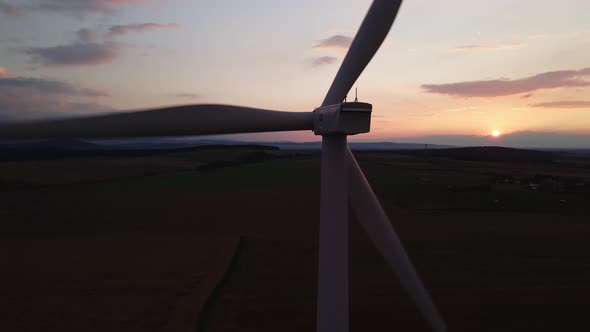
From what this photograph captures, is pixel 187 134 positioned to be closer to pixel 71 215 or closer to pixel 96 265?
pixel 96 265

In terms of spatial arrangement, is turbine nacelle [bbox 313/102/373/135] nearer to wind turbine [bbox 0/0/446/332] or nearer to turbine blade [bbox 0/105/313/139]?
wind turbine [bbox 0/0/446/332]

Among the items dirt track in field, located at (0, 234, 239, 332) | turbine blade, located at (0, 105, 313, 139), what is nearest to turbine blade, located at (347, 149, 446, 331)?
turbine blade, located at (0, 105, 313, 139)

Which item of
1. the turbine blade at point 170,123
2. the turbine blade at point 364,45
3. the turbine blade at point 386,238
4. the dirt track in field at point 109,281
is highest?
the turbine blade at point 364,45

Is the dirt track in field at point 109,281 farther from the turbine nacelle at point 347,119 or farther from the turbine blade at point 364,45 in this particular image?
the turbine blade at point 364,45

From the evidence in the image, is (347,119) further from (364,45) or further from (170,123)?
(170,123)

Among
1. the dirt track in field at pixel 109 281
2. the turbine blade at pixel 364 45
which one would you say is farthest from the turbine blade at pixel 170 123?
the dirt track in field at pixel 109 281

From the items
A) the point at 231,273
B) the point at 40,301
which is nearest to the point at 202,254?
the point at 231,273

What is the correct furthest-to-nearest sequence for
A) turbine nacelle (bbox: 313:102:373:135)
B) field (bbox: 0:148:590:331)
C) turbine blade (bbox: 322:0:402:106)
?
field (bbox: 0:148:590:331) < turbine blade (bbox: 322:0:402:106) < turbine nacelle (bbox: 313:102:373:135)
